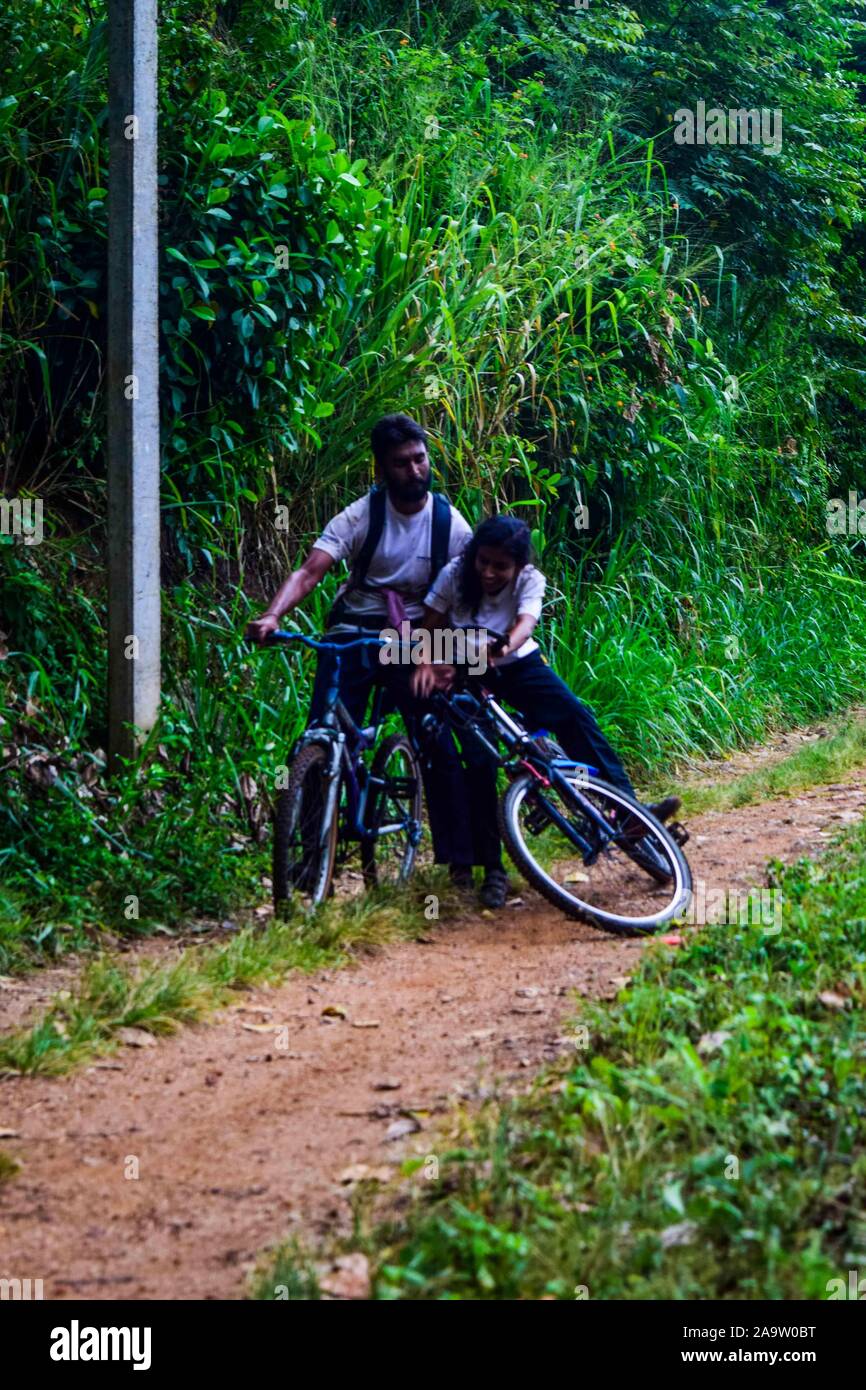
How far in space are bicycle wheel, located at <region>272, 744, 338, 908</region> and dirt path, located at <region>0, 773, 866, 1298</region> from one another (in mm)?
398

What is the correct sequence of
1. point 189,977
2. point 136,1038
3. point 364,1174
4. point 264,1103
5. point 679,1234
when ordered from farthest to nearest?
point 189,977, point 136,1038, point 264,1103, point 364,1174, point 679,1234

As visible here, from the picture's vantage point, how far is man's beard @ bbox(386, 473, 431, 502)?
243 inches

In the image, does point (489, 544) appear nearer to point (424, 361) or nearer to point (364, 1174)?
point (424, 361)

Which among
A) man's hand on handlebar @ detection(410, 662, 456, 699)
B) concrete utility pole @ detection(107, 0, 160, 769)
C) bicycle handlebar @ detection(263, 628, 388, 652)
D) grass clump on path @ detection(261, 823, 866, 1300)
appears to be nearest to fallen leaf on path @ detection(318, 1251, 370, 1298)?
grass clump on path @ detection(261, 823, 866, 1300)

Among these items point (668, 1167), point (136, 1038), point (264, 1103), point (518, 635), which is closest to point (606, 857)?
point (518, 635)

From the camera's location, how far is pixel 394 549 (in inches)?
247

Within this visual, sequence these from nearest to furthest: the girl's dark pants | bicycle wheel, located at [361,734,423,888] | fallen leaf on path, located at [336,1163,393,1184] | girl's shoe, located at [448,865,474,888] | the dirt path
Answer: the dirt path
fallen leaf on path, located at [336,1163,393,1184]
bicycle wheel, located at [361,734,423,888]
the girl's dark pants
girl's shoe, located at [448,865,474,888]

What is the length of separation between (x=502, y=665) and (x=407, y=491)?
87 cm

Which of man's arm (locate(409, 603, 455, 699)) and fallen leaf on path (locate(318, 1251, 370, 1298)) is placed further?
man's arm (locate(409, 603, 455, 699))

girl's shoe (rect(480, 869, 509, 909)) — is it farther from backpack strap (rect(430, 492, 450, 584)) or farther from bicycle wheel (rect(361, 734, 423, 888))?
backpack strap (rect(430, 492, 450, 584))

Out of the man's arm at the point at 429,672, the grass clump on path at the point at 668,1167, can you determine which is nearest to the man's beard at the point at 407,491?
the man's arm at the point at 429,672

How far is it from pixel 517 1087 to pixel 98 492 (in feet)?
14.0

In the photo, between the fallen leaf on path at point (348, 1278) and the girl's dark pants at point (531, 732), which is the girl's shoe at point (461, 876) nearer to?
the girl's dark pants at point (531, 732)

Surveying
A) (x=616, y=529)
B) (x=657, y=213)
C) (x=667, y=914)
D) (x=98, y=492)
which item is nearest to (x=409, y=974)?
(x=667, y=914)
